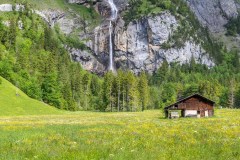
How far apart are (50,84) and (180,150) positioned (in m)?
107

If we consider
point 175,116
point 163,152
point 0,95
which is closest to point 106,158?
point 163,152

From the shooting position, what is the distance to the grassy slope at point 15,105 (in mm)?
80363

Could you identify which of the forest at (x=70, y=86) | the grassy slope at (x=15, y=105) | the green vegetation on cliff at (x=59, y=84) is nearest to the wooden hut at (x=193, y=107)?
the grassy slope at (x=15, y=105)

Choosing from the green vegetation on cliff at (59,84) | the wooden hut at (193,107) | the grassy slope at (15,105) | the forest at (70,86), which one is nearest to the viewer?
Result: the wooden hut at (193,107)

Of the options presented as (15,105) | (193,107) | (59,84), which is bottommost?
(193,107)

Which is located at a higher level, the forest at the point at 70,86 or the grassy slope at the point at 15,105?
the forest at the point at 70,86

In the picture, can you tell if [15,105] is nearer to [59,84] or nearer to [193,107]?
[193,107]

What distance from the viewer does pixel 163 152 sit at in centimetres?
1736

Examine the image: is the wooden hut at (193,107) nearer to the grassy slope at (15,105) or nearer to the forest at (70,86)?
the grassy slope at (15,105)

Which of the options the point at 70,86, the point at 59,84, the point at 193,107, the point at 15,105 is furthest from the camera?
the point at 70,86

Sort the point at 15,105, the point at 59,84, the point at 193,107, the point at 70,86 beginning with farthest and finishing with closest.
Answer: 1. the point at 70,86
2. the point at 59,84
3. the point at 15,105
4. the point at 193,107

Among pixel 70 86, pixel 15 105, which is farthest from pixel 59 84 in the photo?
pixel 15 105

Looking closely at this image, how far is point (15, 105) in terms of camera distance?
84.4 m

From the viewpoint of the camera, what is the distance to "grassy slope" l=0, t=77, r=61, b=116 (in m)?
80.4
